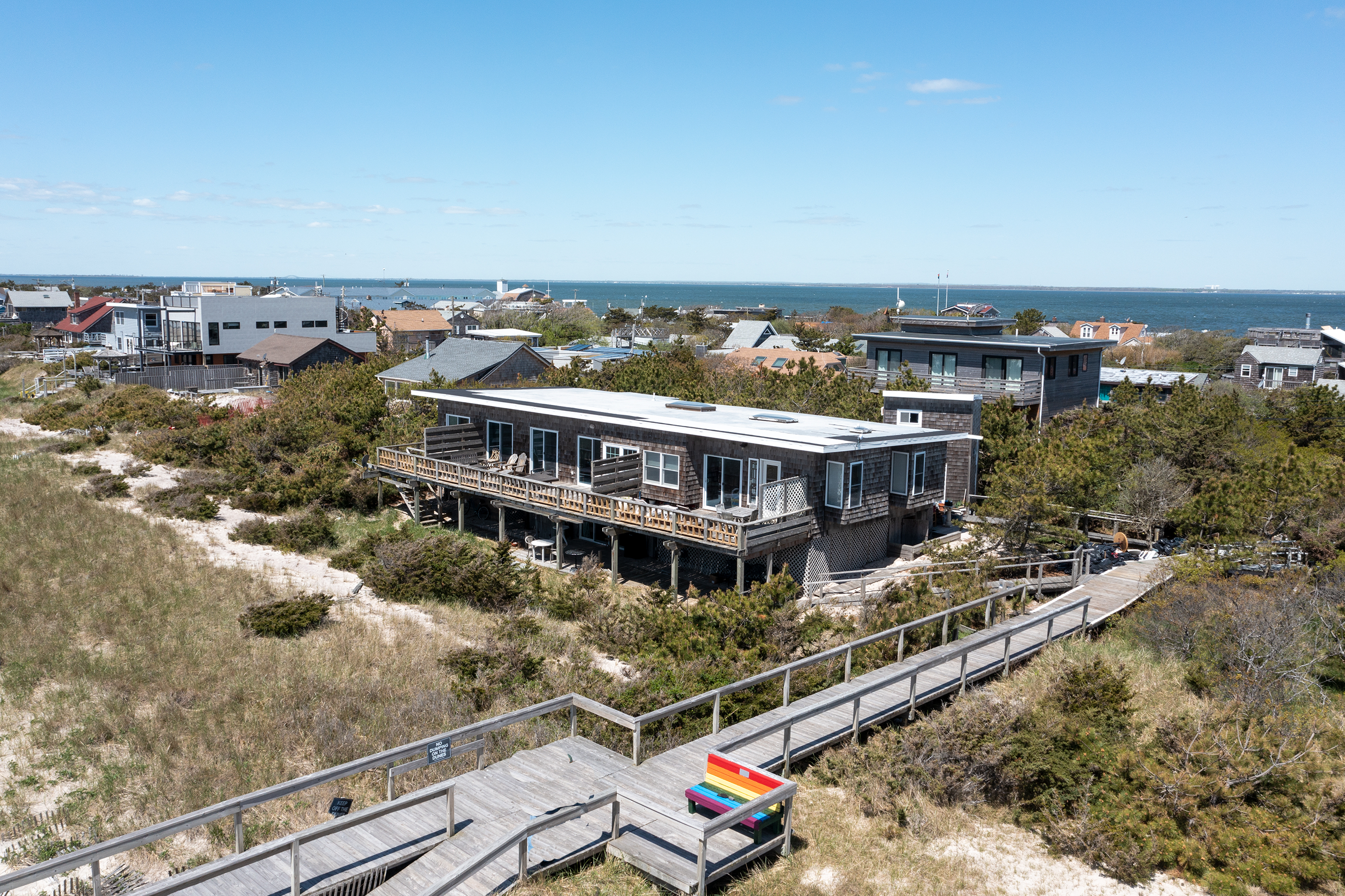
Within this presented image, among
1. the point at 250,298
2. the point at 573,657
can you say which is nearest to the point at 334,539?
the point at 573,657

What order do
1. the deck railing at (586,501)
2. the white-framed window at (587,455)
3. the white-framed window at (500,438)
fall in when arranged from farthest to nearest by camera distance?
the white-framed window at (500,438)
the white-framed window at (587,455)
the deck railing at (586,501)

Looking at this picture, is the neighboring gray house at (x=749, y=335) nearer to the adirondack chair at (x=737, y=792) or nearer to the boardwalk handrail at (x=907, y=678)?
the boardwalk handrail at (x=907, y=678)

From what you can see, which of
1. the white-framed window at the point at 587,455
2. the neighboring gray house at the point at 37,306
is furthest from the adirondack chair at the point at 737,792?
the neighboring gray house at the point at 37,306

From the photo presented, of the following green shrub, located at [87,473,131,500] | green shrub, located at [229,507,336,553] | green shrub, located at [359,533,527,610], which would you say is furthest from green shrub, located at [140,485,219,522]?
green shrub, located at [359,533,527,610]

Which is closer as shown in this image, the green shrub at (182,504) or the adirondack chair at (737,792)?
the adirondack chair at (737,792)

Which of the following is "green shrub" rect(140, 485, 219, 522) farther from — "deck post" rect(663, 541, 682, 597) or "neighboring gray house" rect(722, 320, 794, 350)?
"neighboring gray house" rect(722, 320, 794, 350)

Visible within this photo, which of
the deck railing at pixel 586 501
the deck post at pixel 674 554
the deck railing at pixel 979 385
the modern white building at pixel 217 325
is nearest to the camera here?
the deck railing at pixel 586 501

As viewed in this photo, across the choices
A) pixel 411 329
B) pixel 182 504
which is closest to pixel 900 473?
pixel 182 504
